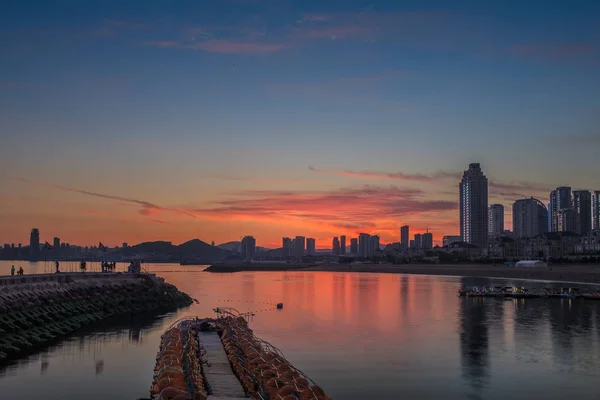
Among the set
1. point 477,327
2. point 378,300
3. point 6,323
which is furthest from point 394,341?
point 378,300

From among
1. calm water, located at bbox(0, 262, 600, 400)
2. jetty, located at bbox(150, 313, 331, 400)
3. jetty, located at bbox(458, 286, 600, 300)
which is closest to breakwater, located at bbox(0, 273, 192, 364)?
calm water, located at bbox(0, 262, 600, 400)

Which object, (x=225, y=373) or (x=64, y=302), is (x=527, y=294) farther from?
(x=225, y=373)

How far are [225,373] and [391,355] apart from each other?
1763 cm

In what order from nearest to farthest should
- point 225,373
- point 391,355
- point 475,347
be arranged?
point 225,373 < point 391,355 < point 475,347

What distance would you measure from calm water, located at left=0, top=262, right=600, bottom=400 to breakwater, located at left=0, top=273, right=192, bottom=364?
2.43 m

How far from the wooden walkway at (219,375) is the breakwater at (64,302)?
1440cm

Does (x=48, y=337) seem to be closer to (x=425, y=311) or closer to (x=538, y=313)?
(x=425, y=311)

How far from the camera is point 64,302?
215ft

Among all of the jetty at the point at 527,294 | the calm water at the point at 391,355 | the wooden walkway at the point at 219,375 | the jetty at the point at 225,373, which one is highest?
the jetty at the point at 225,373

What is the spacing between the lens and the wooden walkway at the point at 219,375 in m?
29.8

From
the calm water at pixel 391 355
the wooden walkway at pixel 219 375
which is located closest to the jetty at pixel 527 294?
the calm water at pixel 391 355

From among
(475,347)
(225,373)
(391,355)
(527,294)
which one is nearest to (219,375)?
(225,373)

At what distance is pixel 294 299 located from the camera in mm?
104625

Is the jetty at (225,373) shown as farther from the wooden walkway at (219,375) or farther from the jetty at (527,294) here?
the jetty at (527,294)
